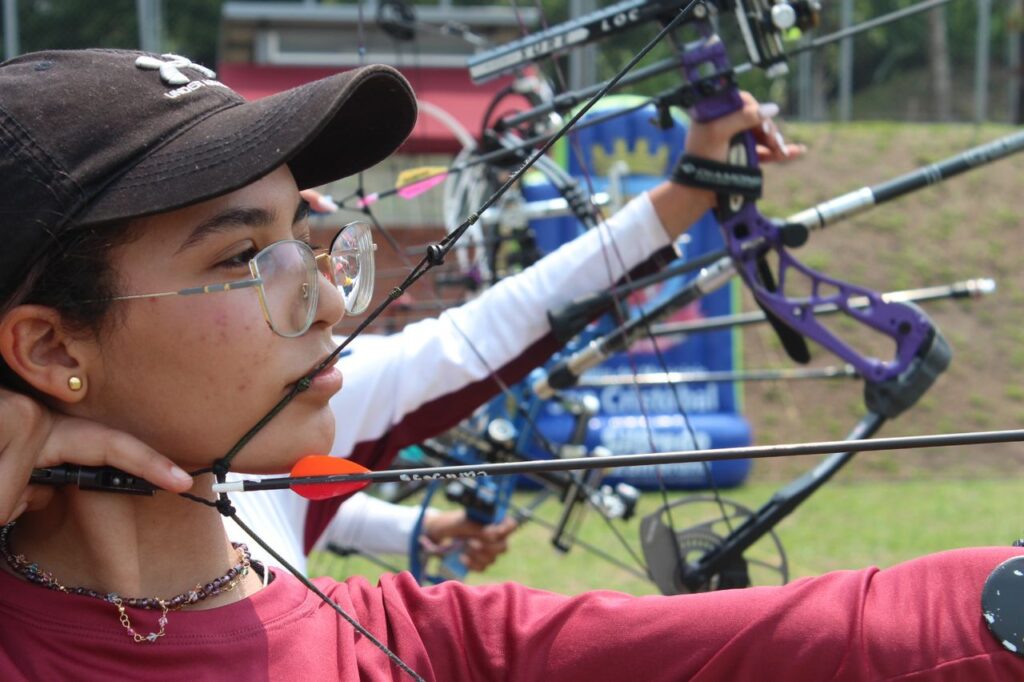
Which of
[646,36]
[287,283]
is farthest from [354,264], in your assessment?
[646,36]

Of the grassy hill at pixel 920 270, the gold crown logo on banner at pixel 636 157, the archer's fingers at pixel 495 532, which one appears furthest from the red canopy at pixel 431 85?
the archer's fingers at pixel 495 532

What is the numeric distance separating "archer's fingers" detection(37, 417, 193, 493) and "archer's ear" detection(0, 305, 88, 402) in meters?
0.04

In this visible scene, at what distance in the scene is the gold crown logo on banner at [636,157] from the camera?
677 cm

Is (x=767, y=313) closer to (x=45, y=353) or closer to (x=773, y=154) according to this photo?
(x=773, y=154)

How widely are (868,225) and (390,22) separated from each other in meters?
7.63

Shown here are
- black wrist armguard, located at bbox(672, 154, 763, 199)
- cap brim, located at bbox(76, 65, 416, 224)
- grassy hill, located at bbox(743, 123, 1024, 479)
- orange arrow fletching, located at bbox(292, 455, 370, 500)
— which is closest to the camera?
cap brim, located at bbox(76, 65, 416, 224)

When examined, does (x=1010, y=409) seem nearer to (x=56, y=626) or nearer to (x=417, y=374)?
(x=417, y=374)

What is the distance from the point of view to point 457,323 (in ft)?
6.95

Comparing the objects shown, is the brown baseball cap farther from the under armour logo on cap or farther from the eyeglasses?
the eyeglasses

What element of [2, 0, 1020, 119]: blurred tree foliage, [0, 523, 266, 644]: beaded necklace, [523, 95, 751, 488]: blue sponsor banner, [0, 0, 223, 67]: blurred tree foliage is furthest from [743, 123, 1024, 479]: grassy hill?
[0, 523, 266, 644]: beaded necklace

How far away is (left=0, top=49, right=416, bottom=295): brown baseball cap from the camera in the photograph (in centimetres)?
113

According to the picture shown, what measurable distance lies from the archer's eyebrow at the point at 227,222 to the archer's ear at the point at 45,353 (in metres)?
0.14

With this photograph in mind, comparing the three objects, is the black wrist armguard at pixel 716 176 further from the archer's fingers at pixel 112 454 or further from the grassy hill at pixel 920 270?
the grassy hill at pixel 920 270

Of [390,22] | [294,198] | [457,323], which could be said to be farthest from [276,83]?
[294,198]
